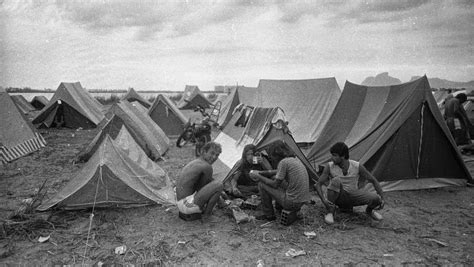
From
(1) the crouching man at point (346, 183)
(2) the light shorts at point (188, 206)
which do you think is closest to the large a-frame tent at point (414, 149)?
(1) the crouching man at point (346, 183)

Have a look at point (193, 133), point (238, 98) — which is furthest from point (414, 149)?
point (238, 98)

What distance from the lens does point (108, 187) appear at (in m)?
5.04

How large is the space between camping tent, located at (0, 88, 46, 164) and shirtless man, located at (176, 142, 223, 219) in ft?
21.7

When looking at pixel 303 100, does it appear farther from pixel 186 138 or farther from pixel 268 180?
pixel 268 180

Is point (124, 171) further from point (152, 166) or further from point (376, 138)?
point (376, 138)

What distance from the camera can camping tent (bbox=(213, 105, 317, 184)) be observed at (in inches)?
235

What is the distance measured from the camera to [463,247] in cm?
392

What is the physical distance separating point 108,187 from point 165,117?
9.07 metres

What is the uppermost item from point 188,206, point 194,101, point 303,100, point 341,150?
point 303,100

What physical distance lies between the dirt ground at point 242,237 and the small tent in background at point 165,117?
8.28 m

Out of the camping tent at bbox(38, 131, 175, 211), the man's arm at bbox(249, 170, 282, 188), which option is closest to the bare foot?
the camping tent at bbox(38, 131, 175, 211)

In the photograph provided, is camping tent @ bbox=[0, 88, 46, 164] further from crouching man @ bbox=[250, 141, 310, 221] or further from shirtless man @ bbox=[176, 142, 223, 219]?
crouching man @ bbox=[250, 141, 310, 221]

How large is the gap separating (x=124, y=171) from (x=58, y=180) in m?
2.54

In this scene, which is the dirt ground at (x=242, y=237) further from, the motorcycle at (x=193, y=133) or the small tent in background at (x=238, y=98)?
the small tent in background at (x=238, y=98)
